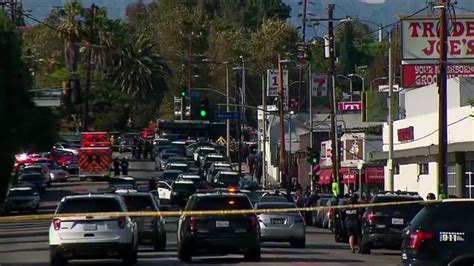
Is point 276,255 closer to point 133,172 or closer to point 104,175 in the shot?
point 104,175

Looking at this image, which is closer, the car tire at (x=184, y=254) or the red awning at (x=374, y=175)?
the car tire at (x=184, y=254)

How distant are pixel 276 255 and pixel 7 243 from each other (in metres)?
13.4

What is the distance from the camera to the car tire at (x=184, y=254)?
105 ft

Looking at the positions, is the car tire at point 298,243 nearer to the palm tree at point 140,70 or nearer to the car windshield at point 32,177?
the car windshield at point 32,177

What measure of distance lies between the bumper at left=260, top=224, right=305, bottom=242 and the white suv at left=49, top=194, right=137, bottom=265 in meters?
9.53

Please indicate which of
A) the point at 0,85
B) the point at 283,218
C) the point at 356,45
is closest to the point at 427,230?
the point at 0,85

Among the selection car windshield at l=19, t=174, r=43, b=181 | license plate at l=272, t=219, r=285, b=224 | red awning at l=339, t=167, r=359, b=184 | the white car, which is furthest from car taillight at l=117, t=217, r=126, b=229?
red awning at l=339, t=167, r=359, b=184

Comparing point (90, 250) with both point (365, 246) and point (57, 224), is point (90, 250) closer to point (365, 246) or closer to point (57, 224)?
point (57, 224)

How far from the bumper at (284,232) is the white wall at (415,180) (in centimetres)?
2234

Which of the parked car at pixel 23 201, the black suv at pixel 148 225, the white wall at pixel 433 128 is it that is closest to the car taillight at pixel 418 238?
the black suv at pixel 148 225

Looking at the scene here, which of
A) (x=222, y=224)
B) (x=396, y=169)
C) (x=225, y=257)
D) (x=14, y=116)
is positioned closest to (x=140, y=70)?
(x=396, y=169)

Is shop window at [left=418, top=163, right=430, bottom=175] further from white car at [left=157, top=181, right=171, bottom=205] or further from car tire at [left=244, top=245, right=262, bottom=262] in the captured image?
car tire at [left=244, top=245, right=262, bottom=262]

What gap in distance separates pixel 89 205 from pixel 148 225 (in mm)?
6289

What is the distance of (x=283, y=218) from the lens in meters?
39.2
